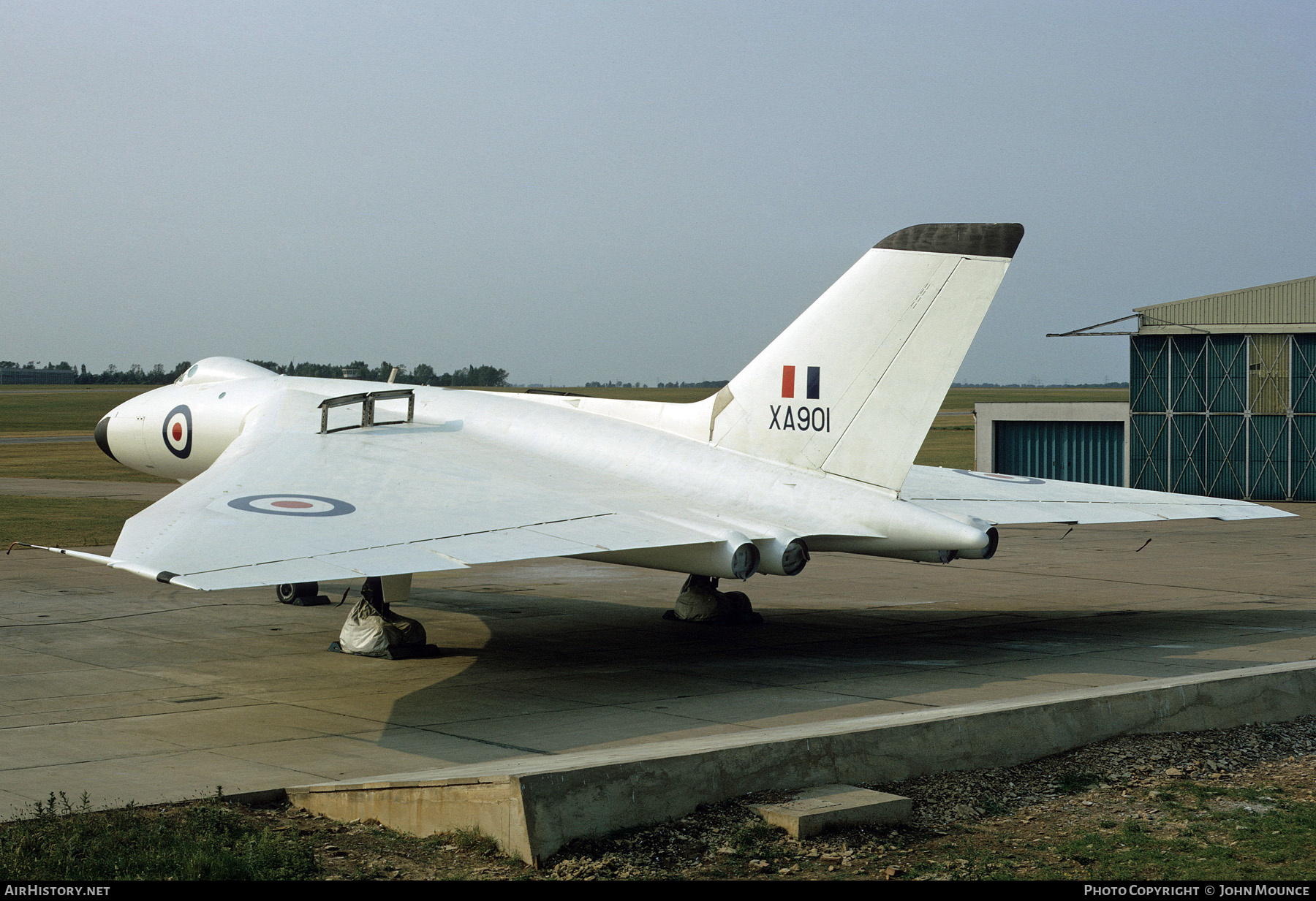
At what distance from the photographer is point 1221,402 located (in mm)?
38625

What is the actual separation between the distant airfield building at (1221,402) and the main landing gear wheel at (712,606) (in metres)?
26.1

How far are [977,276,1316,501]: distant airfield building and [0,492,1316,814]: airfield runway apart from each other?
17.2 meters

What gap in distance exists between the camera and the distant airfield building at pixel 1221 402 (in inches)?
1483

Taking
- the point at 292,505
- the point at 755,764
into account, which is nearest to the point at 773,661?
the point at 292,505

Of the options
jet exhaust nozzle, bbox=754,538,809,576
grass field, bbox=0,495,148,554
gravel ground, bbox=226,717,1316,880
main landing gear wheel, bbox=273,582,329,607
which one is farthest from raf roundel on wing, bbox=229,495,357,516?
grass field, bbox=0,495,148,554

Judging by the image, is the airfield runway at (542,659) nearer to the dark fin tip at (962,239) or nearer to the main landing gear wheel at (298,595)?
the main landing gear wheel at (298,595)

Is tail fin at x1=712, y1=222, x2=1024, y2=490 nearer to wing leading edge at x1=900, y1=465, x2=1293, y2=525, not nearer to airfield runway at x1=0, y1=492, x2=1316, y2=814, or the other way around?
wing leading edge at x1=900, y1=465, x2=1293, y2=525

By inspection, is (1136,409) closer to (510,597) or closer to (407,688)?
(510,597)

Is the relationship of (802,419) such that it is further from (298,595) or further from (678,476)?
(298,595)

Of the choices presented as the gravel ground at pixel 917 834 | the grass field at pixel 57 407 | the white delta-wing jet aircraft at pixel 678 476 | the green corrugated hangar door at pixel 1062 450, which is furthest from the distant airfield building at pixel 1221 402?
the grass field at pixel 57 407

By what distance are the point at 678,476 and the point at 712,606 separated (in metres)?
3.39

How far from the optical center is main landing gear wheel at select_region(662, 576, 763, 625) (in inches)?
632

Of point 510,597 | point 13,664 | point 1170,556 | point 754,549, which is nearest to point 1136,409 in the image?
point 1170,556

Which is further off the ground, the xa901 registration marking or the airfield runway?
the xa901 registration marking
